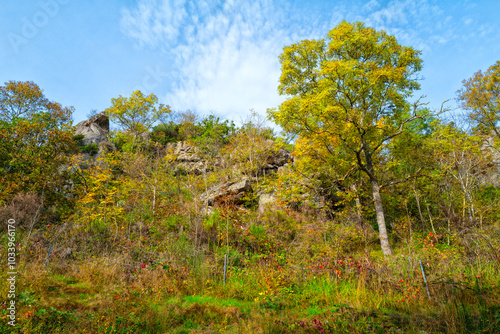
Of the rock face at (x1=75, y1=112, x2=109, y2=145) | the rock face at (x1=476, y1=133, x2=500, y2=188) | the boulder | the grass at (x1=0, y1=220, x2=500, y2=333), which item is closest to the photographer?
the grass at (x1=0, y1=220, x2=500, y2=333)

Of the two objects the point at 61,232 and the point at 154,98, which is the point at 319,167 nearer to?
the point at 61,232

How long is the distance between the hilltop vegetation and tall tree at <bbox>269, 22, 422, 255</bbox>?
0.23 feet

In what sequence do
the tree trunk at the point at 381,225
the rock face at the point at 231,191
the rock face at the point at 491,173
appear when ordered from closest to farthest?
1. the tree trunk at the point at 381,225
2. the rock face at the point at 491,173
3. the rock face at the point at 231,191

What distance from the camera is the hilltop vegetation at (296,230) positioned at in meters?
4.75

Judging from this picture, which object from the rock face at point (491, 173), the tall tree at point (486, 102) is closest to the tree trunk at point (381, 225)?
the rock face at point (491, 173)

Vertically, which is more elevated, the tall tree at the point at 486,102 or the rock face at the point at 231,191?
the tall tree at the point at 486,102

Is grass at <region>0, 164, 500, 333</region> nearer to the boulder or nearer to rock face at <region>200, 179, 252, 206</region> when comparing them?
the boulder

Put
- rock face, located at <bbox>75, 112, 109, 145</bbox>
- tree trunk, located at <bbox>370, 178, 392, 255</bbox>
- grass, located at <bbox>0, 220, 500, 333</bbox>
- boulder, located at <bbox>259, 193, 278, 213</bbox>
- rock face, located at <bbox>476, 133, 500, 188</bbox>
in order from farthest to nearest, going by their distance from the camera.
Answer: rock face, located at <bbox>75, 112, 109, 145</bbox> < boulder, located at <bbox>259, 193, 278, 213</bbox> < rock face, located at <bbox>476, 133, 500, 188</bbox> < tree trunk, located at <bbox>370, 178, 392, 255</bbox> < grass, located at <bbox>0, 220, 500, 333</bbox>

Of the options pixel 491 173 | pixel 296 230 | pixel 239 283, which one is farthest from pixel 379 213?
pixel 491 173

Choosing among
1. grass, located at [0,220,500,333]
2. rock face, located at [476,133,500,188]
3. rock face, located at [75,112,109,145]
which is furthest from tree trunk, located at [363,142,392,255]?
rock face, located at [75,112,109,145]

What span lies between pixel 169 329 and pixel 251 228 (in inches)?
237

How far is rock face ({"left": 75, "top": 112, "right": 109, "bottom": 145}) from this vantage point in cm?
2720

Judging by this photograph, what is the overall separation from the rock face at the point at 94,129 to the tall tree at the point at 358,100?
1004 inches

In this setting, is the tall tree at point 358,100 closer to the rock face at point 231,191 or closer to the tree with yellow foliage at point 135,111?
the rock face at point 231,191
